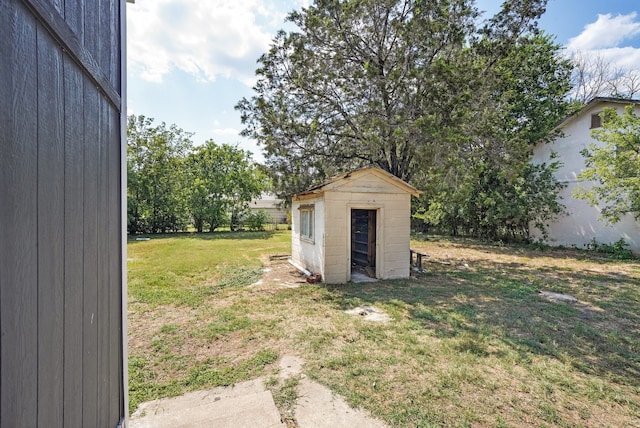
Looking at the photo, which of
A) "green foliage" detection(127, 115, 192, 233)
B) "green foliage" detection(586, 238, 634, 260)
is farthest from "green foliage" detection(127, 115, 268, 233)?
"green foliage" detection(586, 238, 634, 260)

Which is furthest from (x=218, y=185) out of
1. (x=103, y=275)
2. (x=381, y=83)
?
(x=103, y=275)

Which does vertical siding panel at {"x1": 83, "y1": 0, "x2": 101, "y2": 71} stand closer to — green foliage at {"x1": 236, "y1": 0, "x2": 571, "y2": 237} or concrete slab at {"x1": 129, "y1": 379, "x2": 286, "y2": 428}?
concrete slab at {"x1": 129, "y1": 379, "x2": 286, "y2": 428}

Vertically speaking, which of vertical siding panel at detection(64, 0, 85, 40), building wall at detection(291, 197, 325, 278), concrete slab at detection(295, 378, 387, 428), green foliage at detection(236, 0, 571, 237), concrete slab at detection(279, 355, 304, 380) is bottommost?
concrete slab at detection(295, 378, 387, 428)

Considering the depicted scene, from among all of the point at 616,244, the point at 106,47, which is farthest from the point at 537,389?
the point at 616,244

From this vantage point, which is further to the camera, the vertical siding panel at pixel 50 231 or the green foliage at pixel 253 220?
the green foliage at pixel 253 220

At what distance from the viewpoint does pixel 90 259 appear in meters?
1.32

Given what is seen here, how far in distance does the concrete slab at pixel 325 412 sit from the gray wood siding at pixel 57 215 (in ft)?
4.81

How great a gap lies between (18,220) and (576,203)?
16410 millimetres

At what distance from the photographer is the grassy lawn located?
105 inches

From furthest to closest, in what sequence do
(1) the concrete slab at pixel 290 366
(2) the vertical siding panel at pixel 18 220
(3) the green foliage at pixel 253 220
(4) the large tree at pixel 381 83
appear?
1. (3) the green foliage at pixel 253 220
2. (4) the large tree at pixel 381 83
3. (1) the concrete slab at pixel 290 366
4. (2) the vertical siding panel at pixel 18 220

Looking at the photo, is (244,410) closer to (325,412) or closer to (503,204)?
(325,412)

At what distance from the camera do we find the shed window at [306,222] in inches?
302

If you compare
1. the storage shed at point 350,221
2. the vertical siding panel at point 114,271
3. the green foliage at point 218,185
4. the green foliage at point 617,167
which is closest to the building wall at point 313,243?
the storage shed at point 350,221

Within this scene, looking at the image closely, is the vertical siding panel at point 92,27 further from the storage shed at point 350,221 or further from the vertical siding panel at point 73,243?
the storage shed at point 350,221
